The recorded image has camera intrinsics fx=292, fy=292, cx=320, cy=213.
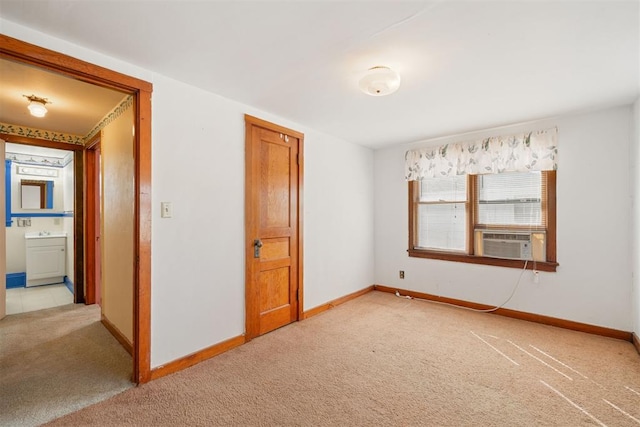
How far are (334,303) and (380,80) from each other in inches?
111

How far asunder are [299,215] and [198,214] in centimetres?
122

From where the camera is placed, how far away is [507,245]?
3.48 meters

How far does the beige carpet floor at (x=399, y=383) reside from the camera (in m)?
1.79

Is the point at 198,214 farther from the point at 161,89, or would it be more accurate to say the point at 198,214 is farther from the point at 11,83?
the point at 11,83

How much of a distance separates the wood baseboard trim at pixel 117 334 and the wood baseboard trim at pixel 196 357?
1.98 ft

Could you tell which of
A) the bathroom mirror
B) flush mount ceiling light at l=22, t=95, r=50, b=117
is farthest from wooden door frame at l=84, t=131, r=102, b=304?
the bathroom mirror

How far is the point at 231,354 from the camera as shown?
2570mm

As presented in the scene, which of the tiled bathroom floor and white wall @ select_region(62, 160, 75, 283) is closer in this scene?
the tiled bathroom floor

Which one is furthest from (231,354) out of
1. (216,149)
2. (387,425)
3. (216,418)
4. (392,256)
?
(392,256)

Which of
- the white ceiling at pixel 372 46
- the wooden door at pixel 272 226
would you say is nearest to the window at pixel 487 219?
the white ceiling at pixel 372 46

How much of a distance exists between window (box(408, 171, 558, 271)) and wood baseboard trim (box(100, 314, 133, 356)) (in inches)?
140

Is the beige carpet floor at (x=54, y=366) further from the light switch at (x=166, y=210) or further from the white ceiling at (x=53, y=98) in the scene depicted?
the white ceiling at (x=53, y=98)

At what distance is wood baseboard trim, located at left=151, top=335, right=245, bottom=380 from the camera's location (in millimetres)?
2216

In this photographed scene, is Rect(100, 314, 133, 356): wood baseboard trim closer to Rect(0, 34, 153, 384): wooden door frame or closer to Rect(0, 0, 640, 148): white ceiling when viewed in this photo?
Rect(0, 34, 153, 384): wooden door frame
